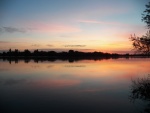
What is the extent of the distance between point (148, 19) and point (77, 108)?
9.51m

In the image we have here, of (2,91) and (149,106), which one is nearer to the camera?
(149,106)

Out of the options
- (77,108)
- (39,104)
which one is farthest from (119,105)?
(39,104)

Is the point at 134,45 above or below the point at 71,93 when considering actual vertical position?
above

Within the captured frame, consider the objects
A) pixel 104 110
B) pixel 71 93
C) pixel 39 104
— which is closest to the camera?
pixel 104 110

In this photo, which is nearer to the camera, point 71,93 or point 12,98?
point 12,98

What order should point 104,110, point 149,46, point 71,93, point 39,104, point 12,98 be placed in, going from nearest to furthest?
point 104,110
point 39,104
point 12,98
point 71,93
point 149,46

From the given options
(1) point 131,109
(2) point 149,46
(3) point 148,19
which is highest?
(3) point 148,19

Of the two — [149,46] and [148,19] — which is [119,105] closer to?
[149,46]

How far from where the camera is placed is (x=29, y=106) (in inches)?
448

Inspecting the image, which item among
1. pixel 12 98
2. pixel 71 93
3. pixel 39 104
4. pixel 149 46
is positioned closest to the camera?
pixel 39 104

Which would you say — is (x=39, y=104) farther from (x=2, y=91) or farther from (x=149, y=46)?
(x=149, y=46)

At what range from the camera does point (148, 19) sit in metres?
17.1

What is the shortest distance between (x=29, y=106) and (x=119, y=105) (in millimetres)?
4597

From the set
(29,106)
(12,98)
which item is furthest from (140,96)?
(12,98)
